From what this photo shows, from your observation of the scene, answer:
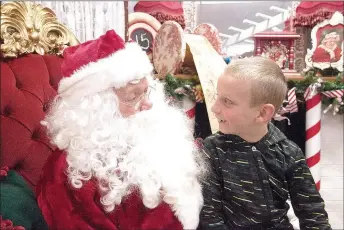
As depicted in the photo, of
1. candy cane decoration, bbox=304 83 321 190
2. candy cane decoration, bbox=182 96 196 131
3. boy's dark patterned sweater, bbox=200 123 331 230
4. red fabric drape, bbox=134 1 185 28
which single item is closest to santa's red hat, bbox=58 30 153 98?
boy's dark patterned sweater, bbox=200 123 331 230

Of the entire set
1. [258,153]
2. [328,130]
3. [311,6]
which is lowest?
[328,130]

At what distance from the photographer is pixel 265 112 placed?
1359 mm

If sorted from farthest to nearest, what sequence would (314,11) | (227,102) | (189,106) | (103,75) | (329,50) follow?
(314,11)
(329,50)
(189,106)
(227,102)
(103,75)

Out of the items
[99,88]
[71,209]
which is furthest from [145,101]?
[71,209]

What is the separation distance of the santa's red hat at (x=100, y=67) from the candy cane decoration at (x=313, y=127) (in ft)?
4.97

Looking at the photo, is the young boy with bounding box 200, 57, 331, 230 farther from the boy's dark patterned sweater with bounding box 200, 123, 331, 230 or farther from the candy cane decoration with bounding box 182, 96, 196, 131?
the candy cane decoration with bounding box 182, 96, 196, 131

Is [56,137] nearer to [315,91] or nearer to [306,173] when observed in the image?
[306,173]

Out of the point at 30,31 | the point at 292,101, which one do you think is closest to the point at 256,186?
the point at 30,31

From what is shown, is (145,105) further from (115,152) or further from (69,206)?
(69,206)

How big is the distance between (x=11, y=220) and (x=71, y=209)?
0.21 meters

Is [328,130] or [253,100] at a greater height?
[253,100]

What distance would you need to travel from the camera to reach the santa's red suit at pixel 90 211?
1.13 metres

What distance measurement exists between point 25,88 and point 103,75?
48cm

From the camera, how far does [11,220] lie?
47.1 inches
